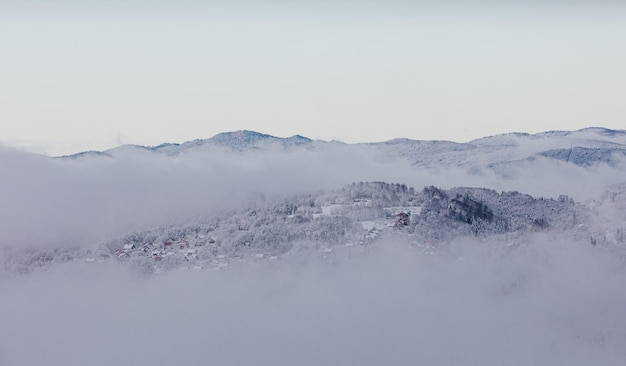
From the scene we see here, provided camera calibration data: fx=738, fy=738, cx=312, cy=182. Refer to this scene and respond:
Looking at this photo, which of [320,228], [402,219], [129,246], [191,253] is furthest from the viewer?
[129,246]

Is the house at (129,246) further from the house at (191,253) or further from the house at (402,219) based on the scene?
the house at (402,219)

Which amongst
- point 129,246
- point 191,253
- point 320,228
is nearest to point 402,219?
point 320,228

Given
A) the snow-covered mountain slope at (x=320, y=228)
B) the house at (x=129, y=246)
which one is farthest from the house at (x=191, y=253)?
the house at (x=129, y=246)

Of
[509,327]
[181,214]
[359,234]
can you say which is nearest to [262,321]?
[359,234]

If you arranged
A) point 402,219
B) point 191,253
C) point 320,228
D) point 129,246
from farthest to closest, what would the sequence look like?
1. point 129,246
2. point 320,228
3. point 402,219
4. point 191,253

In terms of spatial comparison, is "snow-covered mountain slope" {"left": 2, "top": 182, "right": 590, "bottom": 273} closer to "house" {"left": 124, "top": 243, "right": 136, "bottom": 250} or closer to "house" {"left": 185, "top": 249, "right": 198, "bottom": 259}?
"house" {"left": 185, "top": 249, "right": 198, "bottom": 259}

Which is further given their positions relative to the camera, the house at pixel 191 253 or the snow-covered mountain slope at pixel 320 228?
the house at pixel 191 253

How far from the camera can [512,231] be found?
137m

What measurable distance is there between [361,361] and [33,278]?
203 ft

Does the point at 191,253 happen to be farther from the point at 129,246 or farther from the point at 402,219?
the point at 402,219

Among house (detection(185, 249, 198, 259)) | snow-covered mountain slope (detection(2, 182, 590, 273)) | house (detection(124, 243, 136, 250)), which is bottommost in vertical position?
house (detection(124, 243, 136, 250))

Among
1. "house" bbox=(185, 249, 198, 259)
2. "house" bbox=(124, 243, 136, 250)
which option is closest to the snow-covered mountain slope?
"house" bbox=(185, 249, 198, 259)

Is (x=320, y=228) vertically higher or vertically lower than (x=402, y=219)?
lower

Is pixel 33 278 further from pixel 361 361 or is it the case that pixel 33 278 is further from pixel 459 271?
pixel 459 271
